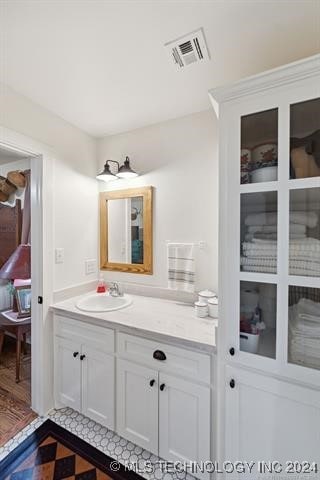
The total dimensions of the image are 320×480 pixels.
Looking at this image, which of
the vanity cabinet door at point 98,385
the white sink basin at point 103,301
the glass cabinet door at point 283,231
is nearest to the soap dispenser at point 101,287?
the white sink basin at point 103,301

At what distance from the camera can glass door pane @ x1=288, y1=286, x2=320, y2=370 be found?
1.00 metres

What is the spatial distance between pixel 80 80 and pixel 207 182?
3.67ft

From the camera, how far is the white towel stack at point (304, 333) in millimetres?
1005

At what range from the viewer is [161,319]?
154 centimetres

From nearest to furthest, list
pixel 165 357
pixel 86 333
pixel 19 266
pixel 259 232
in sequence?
1. pixel 259 232
2. pixel 165 357
3. pixel 86 333
4. pixel 19 266

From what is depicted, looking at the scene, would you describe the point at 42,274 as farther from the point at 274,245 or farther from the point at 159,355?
the point at 274,245

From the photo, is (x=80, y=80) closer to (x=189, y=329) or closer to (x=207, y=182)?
(x=207, y=182)

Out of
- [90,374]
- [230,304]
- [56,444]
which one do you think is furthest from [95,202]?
[56,444]

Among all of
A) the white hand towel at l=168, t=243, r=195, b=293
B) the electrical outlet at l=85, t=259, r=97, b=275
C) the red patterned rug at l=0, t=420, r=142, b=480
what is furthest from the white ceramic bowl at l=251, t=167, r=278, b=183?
the red patterned rug at l=0, t=420, r=142, b=480

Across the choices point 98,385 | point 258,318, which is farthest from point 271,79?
point 98,385

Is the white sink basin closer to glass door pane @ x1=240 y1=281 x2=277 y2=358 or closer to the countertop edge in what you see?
the countertop edge

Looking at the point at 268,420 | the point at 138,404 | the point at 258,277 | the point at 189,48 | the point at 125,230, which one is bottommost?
the point at 138,404

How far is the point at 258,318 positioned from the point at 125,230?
56.0 inches

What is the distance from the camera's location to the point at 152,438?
1.39m
